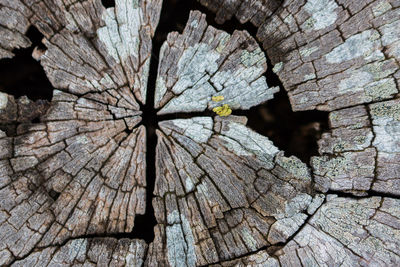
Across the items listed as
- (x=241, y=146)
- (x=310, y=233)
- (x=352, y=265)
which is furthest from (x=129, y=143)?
(x=352, y=265)

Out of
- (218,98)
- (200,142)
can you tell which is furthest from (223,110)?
(200,142)

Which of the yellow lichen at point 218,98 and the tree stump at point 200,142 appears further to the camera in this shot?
the yellow lichen at point 218,98

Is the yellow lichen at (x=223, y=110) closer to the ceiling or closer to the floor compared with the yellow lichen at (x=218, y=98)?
closer to the floor

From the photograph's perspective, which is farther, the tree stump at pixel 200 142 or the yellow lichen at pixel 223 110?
the yellow lichen at pixel 223 110

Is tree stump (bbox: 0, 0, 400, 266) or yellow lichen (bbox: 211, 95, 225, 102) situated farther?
yellow lichen (bbox: 211, 95, 225, 102)

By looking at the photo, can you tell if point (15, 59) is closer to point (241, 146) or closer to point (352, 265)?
point (241, 146)

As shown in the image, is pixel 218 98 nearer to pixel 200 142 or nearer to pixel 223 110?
pixel 223 110

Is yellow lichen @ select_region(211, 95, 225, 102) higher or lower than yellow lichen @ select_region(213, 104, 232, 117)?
higher
